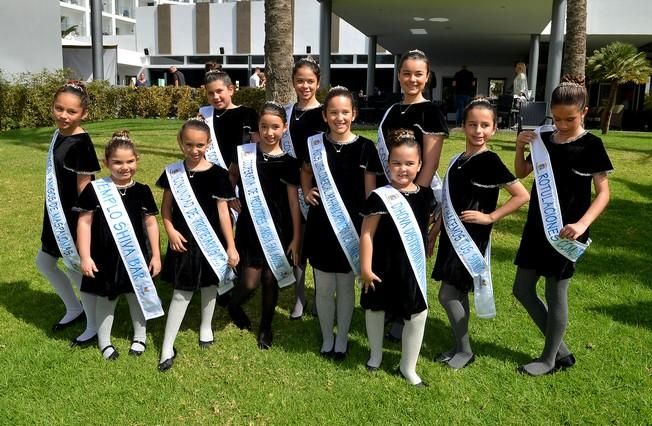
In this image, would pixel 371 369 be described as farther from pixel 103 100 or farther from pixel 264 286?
pixel 103 100

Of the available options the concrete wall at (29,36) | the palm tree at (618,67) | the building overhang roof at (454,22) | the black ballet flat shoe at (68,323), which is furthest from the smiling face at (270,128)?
the concrete wall at (29,36)

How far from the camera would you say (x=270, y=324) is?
371 centimetres

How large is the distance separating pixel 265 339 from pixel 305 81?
1.65 m

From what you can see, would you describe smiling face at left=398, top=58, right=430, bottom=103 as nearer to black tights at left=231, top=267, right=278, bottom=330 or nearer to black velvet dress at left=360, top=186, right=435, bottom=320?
black velvet dress at left=360, top=186, right=435, bottom=320

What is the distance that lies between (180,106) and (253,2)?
862 inches

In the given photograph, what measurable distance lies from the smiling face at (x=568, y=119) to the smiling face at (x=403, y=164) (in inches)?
29.6

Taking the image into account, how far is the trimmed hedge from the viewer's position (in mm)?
14828

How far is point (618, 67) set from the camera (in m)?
15.8

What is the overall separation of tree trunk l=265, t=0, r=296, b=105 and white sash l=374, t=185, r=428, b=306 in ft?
18.2

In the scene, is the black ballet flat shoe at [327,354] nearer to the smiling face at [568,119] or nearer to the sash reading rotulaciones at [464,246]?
the sash reading rotulaciones at [464,246]

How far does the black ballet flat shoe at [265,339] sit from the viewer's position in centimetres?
360

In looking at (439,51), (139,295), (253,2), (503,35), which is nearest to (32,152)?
(139,295)

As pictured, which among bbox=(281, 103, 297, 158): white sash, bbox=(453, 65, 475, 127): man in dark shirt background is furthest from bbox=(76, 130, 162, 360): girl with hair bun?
bbox=(453, 65, 475, 127): man in dark shirt background

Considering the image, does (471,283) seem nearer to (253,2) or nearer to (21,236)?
(21,236)
